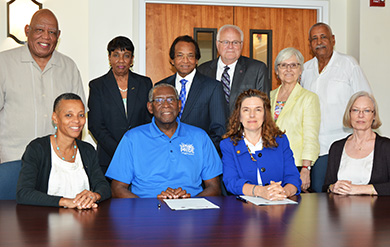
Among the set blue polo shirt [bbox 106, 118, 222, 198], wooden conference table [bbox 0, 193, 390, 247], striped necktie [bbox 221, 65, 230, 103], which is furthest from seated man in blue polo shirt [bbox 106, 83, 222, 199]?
striped necktie [bbox 221, 65, 230, 103]

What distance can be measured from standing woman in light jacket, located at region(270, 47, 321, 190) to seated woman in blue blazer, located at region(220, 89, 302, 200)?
53 centimetres

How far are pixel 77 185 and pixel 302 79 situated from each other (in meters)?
2.31

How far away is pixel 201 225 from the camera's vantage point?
5.54 feet

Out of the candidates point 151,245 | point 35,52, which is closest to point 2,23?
point 35,52

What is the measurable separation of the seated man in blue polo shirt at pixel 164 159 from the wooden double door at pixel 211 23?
1756 mm

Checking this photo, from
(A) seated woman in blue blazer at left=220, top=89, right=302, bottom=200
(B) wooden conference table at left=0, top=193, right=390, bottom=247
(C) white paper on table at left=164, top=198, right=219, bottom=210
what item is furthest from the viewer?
(A) seated woman in blue blazer at left=220, top=89, right=302, bottom=200

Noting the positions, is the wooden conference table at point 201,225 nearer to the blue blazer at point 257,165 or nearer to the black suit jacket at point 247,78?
the blue blazer at point 257,165

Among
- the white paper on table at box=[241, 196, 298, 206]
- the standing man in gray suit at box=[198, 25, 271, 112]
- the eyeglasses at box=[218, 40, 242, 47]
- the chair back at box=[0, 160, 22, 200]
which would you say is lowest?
the white paper on table at box=[241, 196, 298, 206]

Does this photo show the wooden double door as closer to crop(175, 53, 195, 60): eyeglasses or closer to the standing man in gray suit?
the standing man in gray suit

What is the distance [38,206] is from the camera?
209cm

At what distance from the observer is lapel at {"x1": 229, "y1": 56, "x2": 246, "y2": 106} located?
10.9ft

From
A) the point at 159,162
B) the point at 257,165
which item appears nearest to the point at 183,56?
the point at 159,162

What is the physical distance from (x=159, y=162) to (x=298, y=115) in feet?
3.99

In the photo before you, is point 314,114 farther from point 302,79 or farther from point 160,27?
point 160,27
